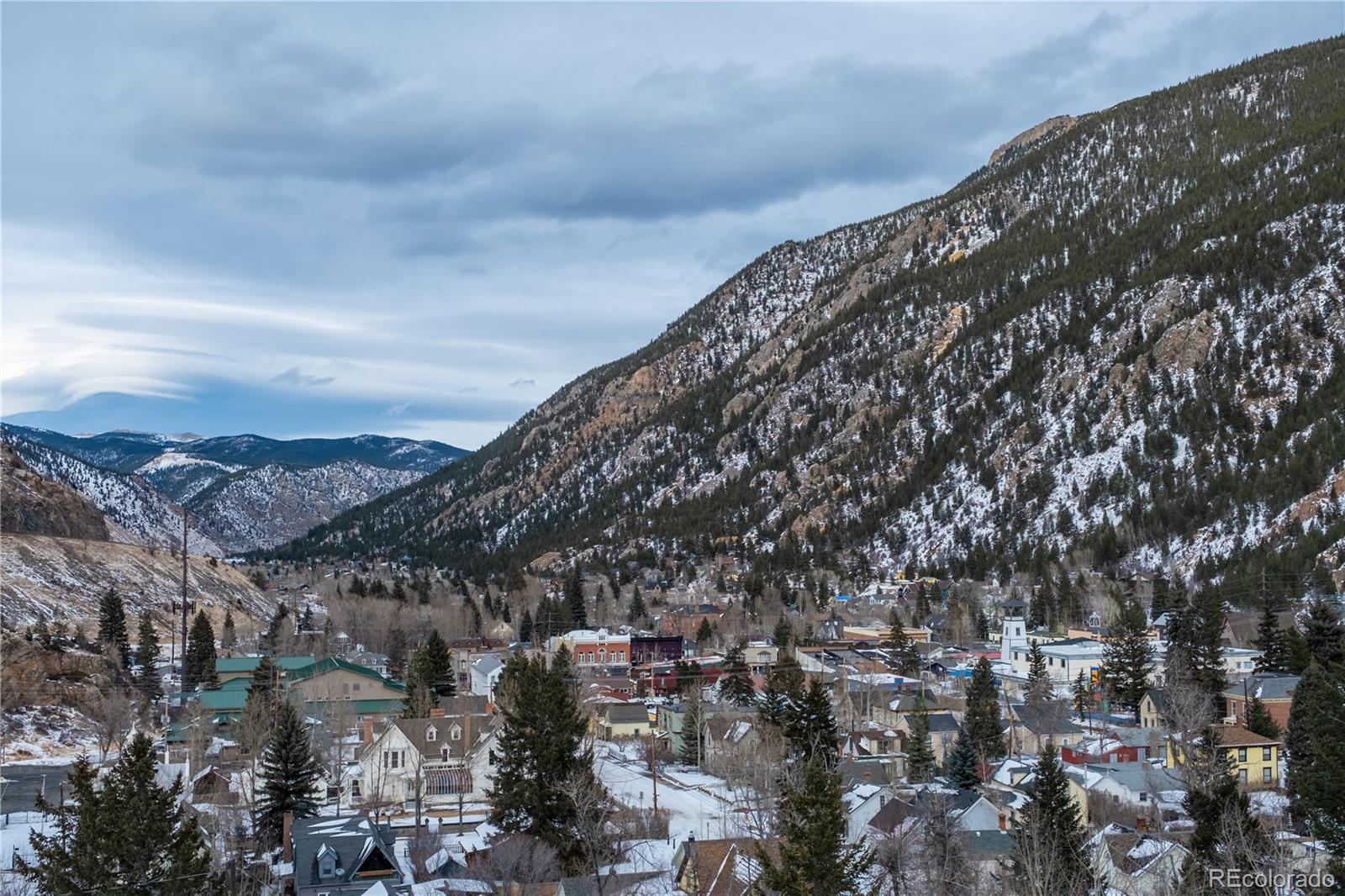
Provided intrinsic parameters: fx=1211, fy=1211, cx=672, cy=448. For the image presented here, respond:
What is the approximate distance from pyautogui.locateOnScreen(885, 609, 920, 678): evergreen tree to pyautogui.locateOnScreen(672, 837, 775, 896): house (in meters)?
59.5

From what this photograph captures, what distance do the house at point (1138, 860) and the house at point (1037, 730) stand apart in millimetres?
26171

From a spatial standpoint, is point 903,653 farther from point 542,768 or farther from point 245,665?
point 542,768

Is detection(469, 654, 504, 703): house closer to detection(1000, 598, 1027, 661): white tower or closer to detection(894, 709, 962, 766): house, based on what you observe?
detection(894, 709, 962, 766): house

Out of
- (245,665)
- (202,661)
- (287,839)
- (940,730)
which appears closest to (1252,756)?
(940,730)

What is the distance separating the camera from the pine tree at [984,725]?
64812 millimetres

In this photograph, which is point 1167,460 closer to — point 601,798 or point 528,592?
point 528,592

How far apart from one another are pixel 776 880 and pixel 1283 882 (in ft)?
41.1

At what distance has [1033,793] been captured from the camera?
39906 millimetres

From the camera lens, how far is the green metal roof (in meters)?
94.3

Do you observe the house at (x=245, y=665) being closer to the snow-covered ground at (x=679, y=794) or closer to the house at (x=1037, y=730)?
the snow-covered ground at (x=679, y=794)

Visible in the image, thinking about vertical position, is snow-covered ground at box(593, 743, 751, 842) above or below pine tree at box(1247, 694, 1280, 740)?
below

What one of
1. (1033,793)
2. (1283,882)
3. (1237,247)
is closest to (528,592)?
(1237,247)

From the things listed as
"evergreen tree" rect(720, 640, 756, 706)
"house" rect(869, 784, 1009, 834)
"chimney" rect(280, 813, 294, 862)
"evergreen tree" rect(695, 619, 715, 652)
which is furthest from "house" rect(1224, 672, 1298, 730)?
"evergreen tree" rect(695, 619, 715, 652)

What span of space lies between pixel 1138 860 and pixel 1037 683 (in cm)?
4651
